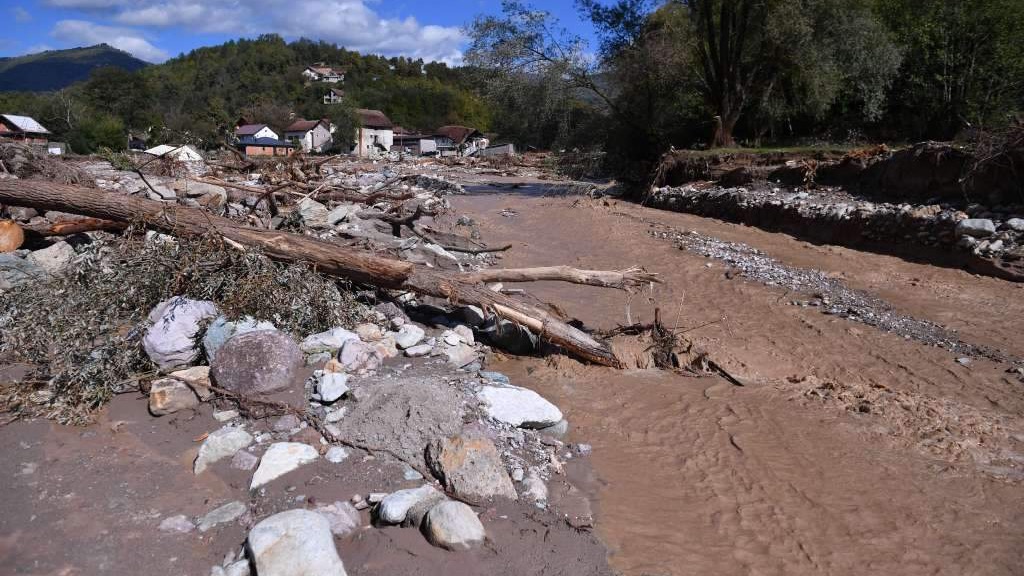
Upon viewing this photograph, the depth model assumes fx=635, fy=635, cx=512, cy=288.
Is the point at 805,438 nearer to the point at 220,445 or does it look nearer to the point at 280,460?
the point at 280,460

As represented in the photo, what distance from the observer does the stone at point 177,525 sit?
10.2ft

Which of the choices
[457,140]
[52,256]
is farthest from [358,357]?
[457,140]

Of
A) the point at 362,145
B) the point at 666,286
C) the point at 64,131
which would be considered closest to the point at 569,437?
the point at 666,286

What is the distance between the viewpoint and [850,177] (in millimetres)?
13055

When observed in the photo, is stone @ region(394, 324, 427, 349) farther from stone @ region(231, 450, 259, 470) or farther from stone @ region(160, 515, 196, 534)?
stone @ region(160, 515, 196, 534)

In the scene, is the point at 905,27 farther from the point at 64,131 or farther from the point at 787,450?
the point at 64,131

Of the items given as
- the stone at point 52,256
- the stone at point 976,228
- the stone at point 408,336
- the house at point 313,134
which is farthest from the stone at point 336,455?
the house at point 313,134

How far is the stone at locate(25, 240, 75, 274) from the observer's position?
6.06 metres

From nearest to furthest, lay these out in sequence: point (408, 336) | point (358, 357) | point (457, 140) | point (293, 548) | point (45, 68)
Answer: point (293, 548)
point (358, 357)
point (408, 336)
point (457, 140)
point (45, 68)

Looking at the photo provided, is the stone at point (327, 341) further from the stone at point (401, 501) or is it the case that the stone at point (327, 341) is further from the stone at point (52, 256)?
the stone at point (52, 256)

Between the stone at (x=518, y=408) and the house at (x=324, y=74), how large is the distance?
315 ft

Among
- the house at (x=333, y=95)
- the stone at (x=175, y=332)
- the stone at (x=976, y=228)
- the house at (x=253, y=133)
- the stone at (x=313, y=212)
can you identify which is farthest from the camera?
the house at (x=333, y=95)

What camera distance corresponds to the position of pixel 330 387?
4305 millimetres

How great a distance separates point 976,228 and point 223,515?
10.6 meters
